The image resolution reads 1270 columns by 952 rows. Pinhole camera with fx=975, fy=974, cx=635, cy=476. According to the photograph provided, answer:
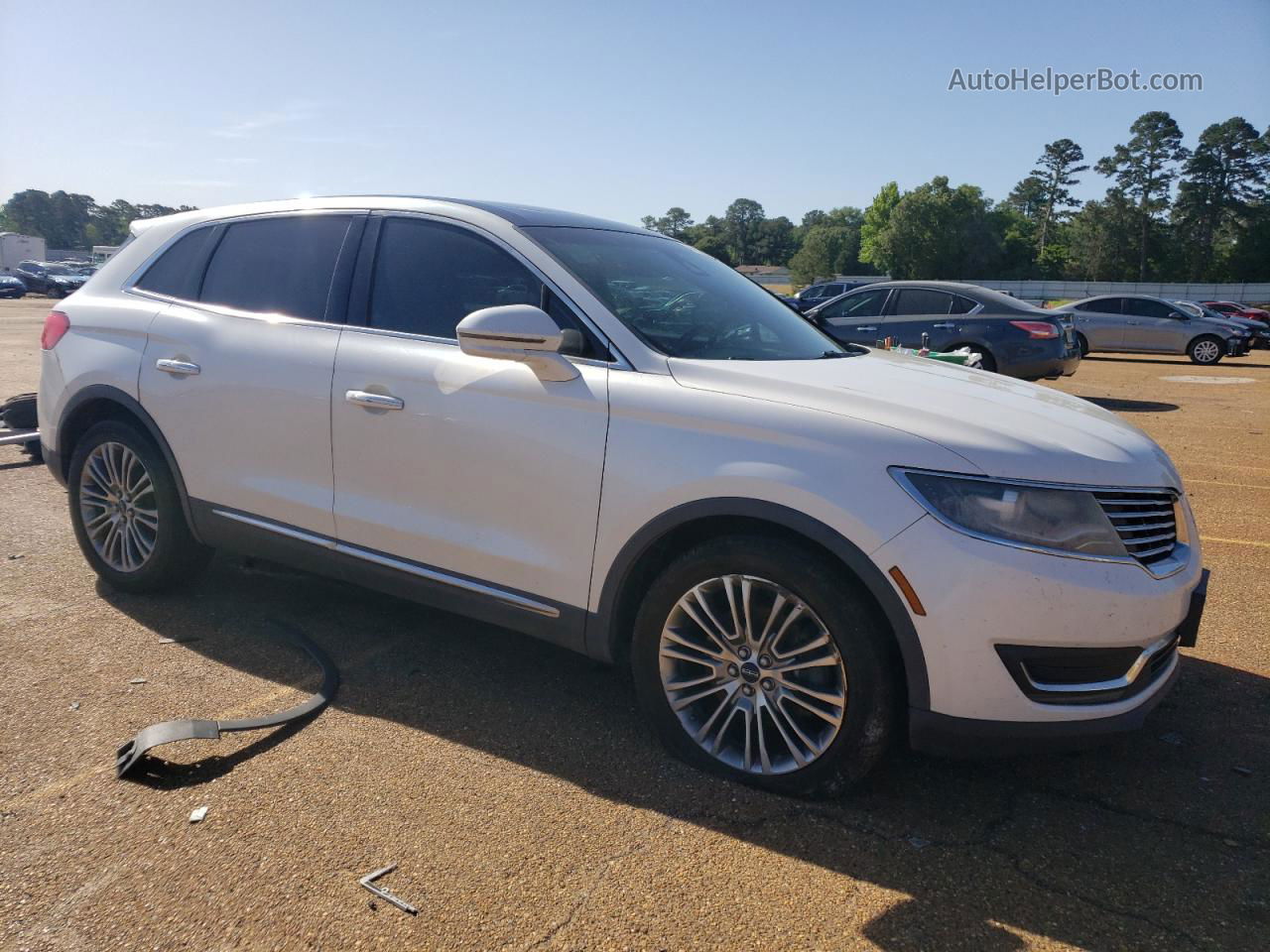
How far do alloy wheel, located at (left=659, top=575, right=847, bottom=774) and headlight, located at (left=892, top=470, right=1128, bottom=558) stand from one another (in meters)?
0.47

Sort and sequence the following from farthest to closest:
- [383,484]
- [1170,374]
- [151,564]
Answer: [1170,374] < [151,564] < [383,484]

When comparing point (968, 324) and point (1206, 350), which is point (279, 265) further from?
point (1206, 350)

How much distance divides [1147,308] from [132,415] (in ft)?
75.4

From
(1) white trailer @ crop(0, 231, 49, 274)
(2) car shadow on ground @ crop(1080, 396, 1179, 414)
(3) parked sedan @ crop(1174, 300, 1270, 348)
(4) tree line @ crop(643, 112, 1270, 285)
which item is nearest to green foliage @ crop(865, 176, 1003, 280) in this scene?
(4) tree line @ crop(643, 112, 1270, 285)

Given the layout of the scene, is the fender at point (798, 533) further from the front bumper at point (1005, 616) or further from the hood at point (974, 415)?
the hood at point (974, 415)

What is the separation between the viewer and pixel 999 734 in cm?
263

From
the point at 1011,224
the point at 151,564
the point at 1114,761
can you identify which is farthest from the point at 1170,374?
the point at 1011,224

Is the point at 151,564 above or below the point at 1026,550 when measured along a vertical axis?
below

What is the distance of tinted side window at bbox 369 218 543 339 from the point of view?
353cm

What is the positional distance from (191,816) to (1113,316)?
2374cm

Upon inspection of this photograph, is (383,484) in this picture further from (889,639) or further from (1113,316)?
(1113,316)

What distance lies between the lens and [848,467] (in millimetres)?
2689

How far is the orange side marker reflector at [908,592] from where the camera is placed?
2588 mm

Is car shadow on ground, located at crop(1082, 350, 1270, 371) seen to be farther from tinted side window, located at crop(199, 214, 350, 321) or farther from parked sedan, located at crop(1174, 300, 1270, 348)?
tinted side window, located at crop(199, 214, 350, 321)
